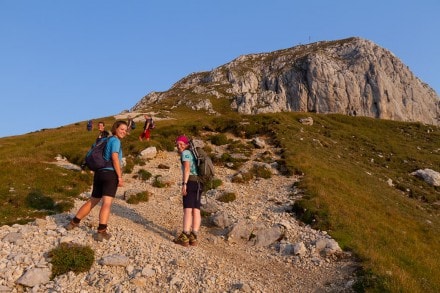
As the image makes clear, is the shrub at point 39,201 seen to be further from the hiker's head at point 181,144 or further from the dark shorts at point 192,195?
the hiker's head at point 181,144

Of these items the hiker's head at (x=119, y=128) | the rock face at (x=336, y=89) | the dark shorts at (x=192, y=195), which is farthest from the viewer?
the rock face at (x=336, y=89)

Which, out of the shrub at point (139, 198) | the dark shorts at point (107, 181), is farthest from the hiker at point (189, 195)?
the shrub at point (139, 198)

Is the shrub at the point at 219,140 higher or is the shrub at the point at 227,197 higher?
the shrub at the point at 219,140

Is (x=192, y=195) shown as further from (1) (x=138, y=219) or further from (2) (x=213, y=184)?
(2) (x=213, y=184)

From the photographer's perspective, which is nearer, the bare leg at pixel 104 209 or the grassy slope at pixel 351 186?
the bare leg at pixel 104 209

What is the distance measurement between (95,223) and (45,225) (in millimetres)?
1815

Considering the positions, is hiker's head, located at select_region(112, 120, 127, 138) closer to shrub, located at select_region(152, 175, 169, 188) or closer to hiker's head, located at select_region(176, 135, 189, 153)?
hiker's head, located at select_region(176, 135, 189, 153)

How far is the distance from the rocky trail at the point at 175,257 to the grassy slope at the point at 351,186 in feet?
4.39

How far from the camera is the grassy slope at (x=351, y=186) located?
14531 millimetres

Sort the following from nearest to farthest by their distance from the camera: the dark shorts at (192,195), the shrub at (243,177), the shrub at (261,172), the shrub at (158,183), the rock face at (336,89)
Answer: the dark shorts at (192,195), the shrub at (158,183), the shrub at (243,177), the shrub at (261,172), the rock face at (336,89)

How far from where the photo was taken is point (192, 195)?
45.9 feet

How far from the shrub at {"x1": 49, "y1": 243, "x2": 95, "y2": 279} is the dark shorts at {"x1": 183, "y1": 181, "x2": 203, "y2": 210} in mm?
3619

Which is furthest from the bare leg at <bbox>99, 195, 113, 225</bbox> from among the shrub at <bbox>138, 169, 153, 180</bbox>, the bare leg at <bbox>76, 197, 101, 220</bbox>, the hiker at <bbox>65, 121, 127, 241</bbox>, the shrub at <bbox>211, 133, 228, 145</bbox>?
the shrub at <bbox>211, 133, 228, 145</bbox>

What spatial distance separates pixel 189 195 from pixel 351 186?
47.3 feet
